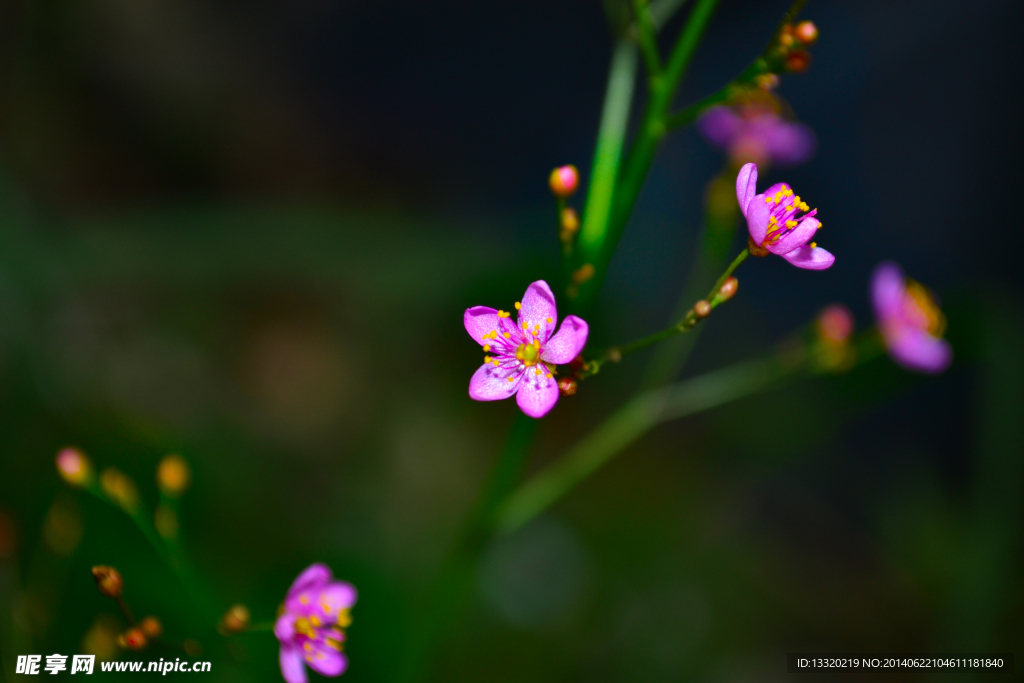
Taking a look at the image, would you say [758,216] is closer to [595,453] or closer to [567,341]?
[567,341]

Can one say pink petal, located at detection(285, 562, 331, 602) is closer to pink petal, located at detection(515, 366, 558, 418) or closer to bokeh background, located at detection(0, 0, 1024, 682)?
pink petal, located at detection(515, 366, 558, 418)

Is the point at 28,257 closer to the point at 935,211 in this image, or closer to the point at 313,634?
the point at 313,634

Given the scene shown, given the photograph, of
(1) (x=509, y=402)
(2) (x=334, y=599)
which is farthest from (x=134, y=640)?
(1) (x=509, y=402)

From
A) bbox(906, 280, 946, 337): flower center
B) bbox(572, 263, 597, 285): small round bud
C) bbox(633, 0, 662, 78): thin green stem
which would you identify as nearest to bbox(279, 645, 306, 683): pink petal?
bbox(572, 263, 597, 285): small round bud

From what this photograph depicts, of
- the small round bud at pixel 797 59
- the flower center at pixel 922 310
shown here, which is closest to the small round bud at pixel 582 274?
the small round bud at pixel 797 59

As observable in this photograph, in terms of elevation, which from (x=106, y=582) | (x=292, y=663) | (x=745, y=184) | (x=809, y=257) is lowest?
(x=292, y=663)

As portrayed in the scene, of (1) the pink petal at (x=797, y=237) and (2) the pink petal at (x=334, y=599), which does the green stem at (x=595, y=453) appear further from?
(1) the pink petal at (x=797, y=237)
